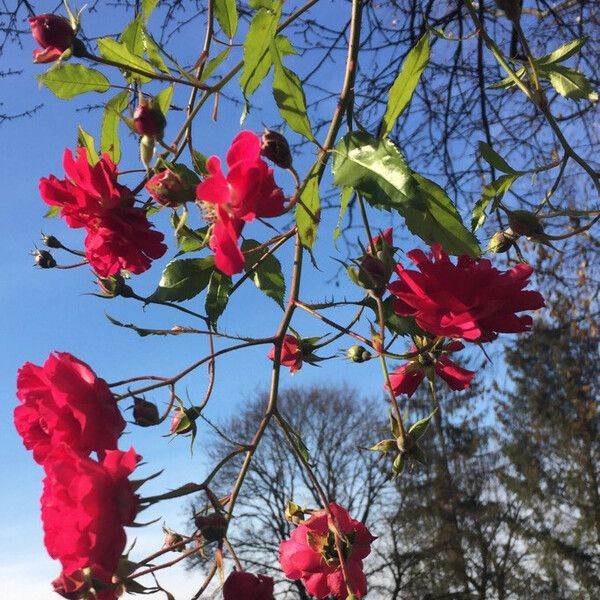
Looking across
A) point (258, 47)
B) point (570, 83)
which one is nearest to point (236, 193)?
point (258, 47)

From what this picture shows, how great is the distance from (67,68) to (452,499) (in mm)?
11381

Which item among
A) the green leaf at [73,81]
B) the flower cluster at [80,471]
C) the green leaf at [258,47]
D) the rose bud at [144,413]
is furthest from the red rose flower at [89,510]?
the green leaf at [73,81]

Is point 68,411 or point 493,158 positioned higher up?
point 493,158

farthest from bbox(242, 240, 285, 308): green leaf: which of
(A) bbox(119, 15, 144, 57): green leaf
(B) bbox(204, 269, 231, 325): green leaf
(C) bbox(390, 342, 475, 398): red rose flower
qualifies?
(A) bbox(119, 15, 144, 57): green leaf

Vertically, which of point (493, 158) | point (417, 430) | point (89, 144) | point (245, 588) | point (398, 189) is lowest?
point (245, 588)

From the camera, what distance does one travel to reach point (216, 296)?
0.70m

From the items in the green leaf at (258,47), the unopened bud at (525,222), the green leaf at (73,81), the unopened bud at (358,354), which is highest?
the green leaf at (73,81)

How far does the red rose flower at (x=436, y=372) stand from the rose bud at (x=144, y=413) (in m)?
0.22

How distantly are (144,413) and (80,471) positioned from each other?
14 centimetres

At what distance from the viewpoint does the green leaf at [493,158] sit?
2.24ft

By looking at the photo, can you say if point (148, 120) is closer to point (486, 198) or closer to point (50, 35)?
point (50, 35)

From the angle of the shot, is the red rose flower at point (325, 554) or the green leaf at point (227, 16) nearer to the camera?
the red rose flower at point (325, 554)

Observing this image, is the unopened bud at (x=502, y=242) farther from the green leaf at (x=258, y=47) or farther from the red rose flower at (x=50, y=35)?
the red rose flower at (x=50, y=35)

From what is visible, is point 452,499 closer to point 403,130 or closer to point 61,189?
point 403,130
